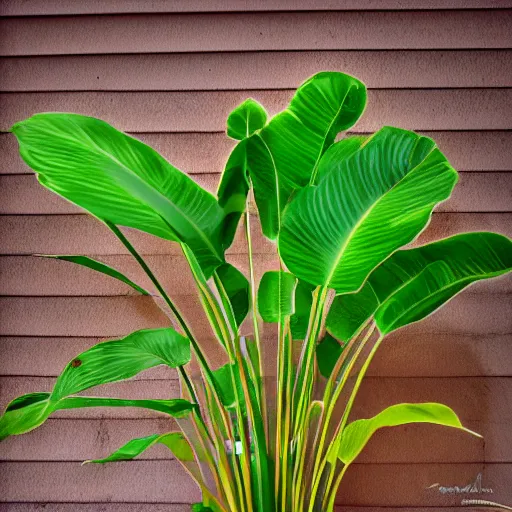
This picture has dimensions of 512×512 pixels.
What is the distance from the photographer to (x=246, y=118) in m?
1.19

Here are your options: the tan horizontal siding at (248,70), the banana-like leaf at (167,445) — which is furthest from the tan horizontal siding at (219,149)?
the banana-like leaf at (167,445)

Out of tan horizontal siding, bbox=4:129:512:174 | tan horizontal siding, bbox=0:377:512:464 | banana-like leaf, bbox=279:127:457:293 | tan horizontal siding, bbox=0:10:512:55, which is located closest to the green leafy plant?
banana-like leaf, bbox=279:127:457:293

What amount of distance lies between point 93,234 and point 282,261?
58cm

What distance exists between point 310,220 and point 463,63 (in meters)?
0.80

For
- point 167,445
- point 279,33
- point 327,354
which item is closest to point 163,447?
point 167,445

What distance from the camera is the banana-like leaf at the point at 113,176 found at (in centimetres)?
82

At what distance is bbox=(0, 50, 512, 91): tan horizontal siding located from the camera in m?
1.43

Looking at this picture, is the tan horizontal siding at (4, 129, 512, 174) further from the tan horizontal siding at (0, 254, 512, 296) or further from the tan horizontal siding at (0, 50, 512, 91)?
the tan horizontal siding at (0, 254, 512, 296)

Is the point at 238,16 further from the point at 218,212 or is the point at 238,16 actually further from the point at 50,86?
the point at 218,212

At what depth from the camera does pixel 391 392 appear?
1.35 meters

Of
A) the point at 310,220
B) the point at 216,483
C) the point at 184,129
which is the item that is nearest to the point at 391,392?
the point at 216,483

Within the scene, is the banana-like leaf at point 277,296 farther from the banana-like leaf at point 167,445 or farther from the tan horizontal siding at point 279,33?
the tan horizontal siding at point 279,33

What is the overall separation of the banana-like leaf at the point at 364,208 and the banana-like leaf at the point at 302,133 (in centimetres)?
15
